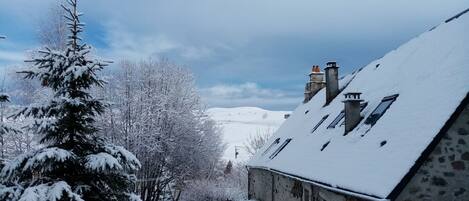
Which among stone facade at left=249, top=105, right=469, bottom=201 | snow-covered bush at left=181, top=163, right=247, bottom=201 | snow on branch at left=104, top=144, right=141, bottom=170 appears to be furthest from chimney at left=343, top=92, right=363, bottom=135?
snow-covered bush at left=181, top=163, right=247, bottom=201

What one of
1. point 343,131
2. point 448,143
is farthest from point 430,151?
point 343,131

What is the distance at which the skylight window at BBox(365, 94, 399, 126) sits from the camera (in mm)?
10996

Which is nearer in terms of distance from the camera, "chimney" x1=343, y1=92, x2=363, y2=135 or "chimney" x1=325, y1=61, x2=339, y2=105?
"chimney" x1=343, y1=92, x2=363, y2=135

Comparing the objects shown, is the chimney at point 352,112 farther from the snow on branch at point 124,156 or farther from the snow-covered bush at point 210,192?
the snow-covered bush at point 210,192

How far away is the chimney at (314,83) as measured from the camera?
80.2 ft

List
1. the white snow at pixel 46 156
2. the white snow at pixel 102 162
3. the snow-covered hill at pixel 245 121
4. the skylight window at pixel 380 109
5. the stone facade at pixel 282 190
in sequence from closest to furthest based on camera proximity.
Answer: the white snow at pixel 46 156 < the white snow at pixel 102 162 < the skylight window at pixel 380 109 < the stone facade at pixel 282 190 < the snow-covered hill at pixel 245 121

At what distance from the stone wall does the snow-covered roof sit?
436mm

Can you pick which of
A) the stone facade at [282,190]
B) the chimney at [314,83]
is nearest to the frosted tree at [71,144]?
the stone facade at [282,190]

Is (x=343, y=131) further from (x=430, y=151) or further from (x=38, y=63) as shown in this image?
(x=38, y=63)

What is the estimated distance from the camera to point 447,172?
831cm

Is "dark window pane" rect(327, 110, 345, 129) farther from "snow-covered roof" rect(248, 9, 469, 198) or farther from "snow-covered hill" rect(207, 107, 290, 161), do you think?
"snow-covered hill" rect(207, 107, 290, 161)

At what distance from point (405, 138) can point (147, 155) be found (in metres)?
21.1

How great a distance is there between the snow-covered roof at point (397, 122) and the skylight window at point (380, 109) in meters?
0.16

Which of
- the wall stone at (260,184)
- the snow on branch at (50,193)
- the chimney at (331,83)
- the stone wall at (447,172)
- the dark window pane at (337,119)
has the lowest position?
the wall stone at (260,184)
